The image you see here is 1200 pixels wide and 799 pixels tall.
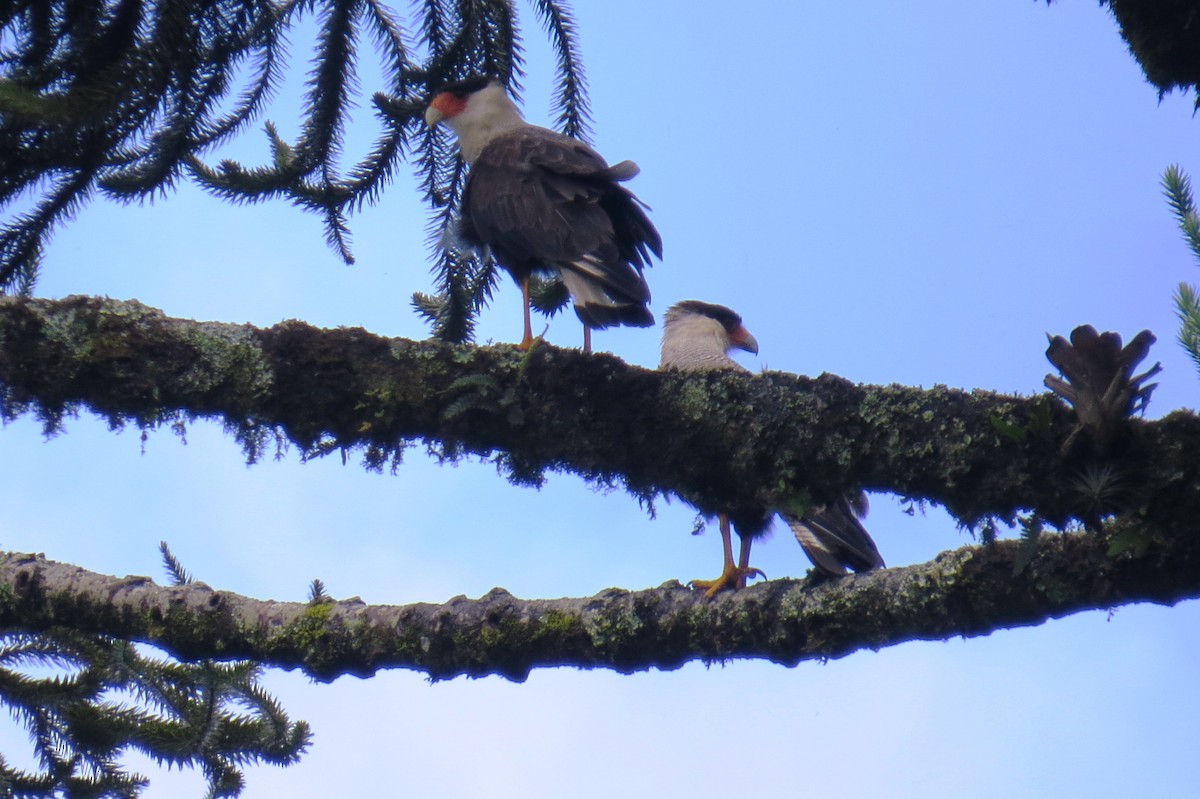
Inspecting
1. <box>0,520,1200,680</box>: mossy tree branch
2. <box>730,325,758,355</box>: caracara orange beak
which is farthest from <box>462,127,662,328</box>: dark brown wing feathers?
<box>730,325,758,355</box>: caracara orange beak

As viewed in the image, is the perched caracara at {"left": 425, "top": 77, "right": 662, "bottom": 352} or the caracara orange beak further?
the caracara orange beak

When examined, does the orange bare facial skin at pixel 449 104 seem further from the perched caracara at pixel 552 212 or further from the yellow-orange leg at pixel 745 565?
the yellow-orange leg at pixel 745 565

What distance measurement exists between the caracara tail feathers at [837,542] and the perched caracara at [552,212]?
3.35ft

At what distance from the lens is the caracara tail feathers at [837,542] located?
425cm

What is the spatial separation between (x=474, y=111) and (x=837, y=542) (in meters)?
2.41

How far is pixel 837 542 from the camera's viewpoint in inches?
171

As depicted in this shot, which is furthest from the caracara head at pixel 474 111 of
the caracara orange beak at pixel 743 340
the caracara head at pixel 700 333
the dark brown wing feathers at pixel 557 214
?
the caracara orange beak at pixel 743 340

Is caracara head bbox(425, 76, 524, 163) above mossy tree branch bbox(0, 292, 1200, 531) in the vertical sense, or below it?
above

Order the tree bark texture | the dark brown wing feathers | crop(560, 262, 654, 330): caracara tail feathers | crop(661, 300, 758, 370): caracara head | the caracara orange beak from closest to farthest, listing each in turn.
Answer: the tree bark texture → crop(560, 262, 654, 330): caracara tail feathers → the dark brown wing feathers → crop(661, 300, 758, 370): caracara head → the caracara orange beak

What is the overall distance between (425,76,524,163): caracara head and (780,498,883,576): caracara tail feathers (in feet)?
6.63

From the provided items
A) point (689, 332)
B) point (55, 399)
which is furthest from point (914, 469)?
point (689, 332)

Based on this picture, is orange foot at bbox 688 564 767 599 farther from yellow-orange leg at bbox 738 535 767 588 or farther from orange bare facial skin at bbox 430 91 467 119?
orange bare facial skin at bbox 430 91 467 119

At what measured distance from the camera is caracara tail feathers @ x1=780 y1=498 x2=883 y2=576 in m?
4.25

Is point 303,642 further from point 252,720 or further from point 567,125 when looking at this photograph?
point 567,125
